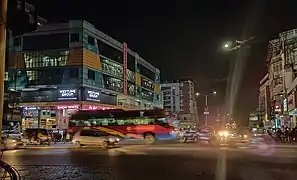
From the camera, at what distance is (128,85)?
96.1 m

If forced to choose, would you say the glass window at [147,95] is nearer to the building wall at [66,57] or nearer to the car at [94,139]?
the building wall at [66,57]

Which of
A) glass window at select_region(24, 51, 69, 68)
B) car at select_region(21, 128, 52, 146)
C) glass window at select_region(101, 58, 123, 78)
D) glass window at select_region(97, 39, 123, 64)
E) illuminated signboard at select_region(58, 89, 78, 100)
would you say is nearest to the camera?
car at select_region(21, 128, 52, 146)

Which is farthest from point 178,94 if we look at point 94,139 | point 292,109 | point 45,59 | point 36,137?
point 94,139

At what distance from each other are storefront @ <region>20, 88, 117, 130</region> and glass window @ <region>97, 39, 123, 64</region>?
343 inches

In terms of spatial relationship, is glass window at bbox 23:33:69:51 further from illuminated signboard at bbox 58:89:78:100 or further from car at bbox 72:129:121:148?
car at bbox 72:129:121:148

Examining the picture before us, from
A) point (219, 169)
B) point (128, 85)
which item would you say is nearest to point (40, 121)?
point (128, 85)

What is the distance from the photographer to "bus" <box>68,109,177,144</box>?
143ft

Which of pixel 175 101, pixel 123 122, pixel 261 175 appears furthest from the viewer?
pixel 175 101

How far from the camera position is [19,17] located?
5.62 m

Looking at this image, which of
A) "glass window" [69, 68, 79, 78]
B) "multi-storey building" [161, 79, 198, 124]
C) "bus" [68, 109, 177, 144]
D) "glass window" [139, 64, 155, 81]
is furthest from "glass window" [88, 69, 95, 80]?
"multi-storey building" [161, 79, 198, 124]

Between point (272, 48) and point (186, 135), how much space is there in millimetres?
49222

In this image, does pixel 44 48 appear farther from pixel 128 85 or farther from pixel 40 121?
pixel 128 85

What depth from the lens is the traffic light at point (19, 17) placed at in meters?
5.63

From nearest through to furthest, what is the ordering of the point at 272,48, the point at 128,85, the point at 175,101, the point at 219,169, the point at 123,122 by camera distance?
1. the point at 219,169
2. the point at 123,122
3. the point at 272,48
4. the point at 128,85
5. the point at 175,101
